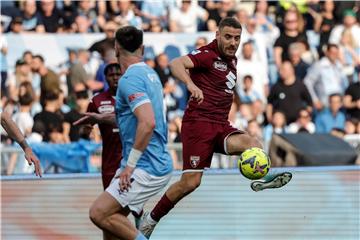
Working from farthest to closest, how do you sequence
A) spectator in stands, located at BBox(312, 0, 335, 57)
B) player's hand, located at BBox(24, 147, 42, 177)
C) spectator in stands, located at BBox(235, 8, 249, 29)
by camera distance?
1. spectator in stands, located at BBox(312, 0, 335, 57)
2. spectator in stands, located at BBox(235, 8, 249, 29)
3. player's hand, located at BBox(24, 147, 42, 177)

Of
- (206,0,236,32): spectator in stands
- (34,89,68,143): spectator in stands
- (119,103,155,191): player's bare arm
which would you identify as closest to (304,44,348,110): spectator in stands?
(206,0,236,32): spectator in stands

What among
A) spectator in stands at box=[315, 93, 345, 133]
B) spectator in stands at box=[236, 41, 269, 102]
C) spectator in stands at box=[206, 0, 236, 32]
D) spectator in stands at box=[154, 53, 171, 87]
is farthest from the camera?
spectator in stands at box=[206, 0, 236, 32]

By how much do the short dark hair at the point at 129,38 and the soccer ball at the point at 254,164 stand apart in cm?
179

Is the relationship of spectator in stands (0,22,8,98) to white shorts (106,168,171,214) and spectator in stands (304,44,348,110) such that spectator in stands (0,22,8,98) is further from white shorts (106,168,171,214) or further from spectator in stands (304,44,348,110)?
white shorts (106,168,171,214)

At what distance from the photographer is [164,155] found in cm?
912

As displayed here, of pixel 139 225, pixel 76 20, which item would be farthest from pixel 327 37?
pixel 139 225

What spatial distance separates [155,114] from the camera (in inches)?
352

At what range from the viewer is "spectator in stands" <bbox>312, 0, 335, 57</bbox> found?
19875 millimetres

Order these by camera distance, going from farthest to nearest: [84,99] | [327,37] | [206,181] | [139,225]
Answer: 1. [327,37]
2. [84,99]
3. [206,181]
4. [139,225]

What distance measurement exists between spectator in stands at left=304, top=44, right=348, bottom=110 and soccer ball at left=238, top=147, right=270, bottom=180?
8.22m

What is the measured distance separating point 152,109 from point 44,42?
10.1 m

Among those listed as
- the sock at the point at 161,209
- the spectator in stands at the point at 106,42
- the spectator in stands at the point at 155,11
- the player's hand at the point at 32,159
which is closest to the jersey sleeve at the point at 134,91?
the player's hand at the point at 32,159

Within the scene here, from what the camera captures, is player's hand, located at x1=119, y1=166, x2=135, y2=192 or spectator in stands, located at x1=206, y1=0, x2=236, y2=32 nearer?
player's hand, located at x1=119, y1=166, x2=135, y2=192

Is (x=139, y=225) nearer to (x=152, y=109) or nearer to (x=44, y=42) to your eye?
(x=152, y=109)
